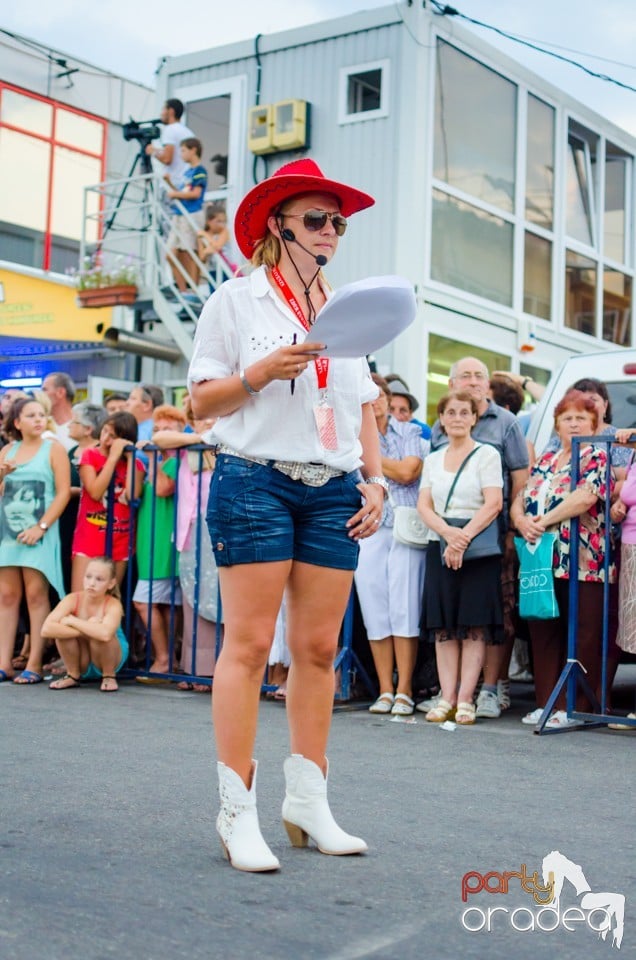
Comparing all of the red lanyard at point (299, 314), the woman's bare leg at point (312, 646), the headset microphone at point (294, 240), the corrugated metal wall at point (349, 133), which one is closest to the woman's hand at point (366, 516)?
the woman's bare leg at point (312, 646)

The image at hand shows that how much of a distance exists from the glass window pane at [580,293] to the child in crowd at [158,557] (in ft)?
35.2

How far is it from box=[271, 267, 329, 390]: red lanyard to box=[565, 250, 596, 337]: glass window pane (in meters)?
14.7

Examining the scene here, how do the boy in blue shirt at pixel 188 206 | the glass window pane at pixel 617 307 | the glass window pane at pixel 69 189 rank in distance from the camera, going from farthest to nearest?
the glass window pane at pixel 69 189
the glass window pane at pixel 617 307
the boy in blue shirt at pixel 188 206

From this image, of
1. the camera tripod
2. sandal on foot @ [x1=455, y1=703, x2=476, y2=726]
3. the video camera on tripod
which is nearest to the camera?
sandal on foot @ [x1=455, y1=703, x2=476, y2=726]

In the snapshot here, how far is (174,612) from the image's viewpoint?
8344mm

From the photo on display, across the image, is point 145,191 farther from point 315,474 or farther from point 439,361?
point 315,474

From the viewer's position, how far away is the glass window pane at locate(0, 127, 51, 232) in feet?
81.4

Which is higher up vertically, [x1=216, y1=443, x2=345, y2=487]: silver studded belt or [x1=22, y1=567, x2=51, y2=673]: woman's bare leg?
[x1=216, y1=443, x2=345, y2=487]: silver studded belt

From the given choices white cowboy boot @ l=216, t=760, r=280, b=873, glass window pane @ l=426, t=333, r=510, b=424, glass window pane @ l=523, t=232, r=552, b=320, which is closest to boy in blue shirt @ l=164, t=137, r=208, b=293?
glass window pane @ l=426, t=333, r=510, b=424

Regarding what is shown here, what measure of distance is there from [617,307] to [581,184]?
2102 millimetres

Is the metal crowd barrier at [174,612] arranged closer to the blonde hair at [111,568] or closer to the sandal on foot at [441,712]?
the blonde hair at [111,568]

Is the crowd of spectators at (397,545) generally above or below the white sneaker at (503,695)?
above

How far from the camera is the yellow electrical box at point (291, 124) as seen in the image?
607 inches

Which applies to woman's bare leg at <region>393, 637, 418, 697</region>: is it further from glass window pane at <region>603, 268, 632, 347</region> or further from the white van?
glass window pane at <region>603, 268, 632, 347</region>
